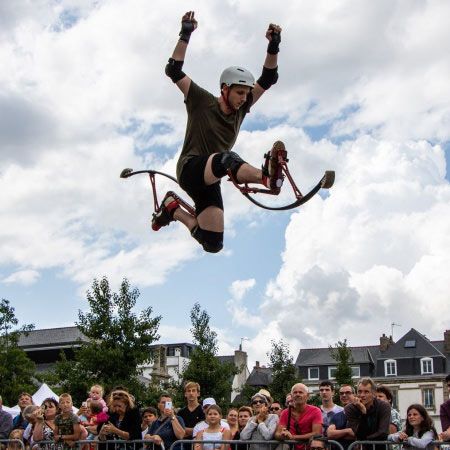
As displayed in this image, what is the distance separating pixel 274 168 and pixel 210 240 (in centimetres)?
139

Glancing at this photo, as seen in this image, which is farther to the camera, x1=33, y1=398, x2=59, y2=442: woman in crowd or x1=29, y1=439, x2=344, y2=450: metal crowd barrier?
x1=33, y1=398, x2=59, y2=442: woman in crowd

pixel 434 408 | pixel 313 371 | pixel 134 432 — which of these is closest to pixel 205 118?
pixel 134 432

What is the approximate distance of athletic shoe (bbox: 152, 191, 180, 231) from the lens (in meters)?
8.93

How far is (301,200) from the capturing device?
7.52 m

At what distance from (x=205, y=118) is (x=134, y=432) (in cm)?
474

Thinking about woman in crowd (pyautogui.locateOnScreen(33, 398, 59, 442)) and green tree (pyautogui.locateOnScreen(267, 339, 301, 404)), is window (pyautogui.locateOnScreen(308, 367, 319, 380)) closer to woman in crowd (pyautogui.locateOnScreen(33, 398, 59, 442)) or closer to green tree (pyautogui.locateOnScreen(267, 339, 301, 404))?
green tree (pyautogui.locateOnScreen(267, 339, 301, 404))

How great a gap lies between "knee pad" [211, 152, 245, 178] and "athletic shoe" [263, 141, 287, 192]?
1.03 feet

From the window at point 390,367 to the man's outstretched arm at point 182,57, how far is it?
59.7m

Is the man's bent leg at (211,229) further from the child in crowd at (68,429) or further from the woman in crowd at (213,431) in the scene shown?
the child in crowd at (68,429)

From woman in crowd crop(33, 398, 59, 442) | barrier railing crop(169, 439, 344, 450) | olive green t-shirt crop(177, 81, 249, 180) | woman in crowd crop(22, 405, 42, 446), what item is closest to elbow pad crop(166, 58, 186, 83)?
olive green t-shirt crop(177, 81, 249, 180)

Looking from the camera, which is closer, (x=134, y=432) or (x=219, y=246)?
(x=219, y=246)

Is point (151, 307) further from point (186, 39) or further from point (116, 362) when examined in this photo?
point (186, 39)

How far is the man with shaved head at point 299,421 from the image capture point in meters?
8.95

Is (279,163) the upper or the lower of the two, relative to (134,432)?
upper
